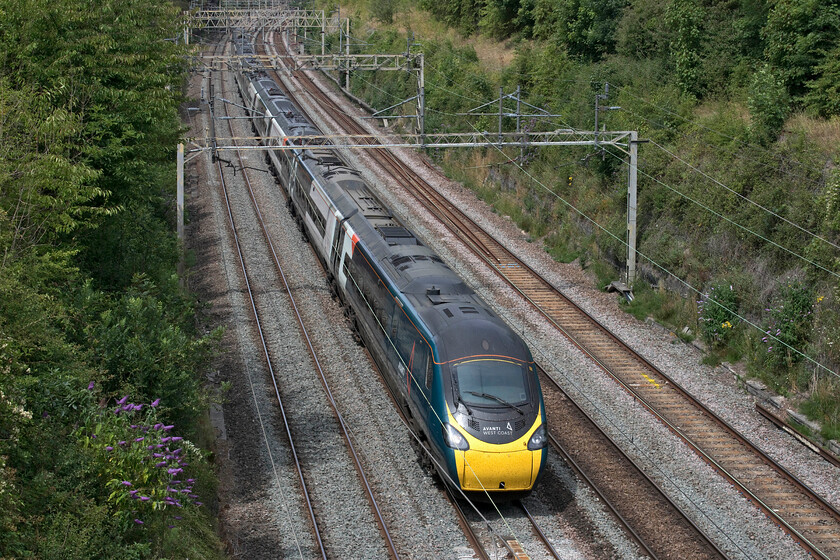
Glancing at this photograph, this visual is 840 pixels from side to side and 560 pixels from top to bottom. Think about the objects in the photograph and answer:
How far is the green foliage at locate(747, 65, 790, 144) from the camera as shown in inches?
875

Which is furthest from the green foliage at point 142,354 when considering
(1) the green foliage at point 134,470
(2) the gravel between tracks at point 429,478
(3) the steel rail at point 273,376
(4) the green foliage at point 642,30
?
(4) the green foliage at point 642,30

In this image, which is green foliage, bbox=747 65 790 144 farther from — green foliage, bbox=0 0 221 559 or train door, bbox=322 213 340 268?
green foliage, bbox=0 0 221 559

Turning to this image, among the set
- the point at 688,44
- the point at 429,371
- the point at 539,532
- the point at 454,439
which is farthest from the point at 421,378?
the point at 688,44

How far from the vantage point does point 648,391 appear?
18.8 meters

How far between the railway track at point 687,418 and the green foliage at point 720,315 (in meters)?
2.06

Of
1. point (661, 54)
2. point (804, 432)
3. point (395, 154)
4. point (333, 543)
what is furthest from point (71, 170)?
point (395, 154)

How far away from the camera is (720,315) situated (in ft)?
68.2

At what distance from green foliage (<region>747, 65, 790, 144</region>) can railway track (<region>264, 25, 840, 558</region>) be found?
23.4 ft

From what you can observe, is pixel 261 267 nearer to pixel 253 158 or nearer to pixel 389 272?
pixel 389 272

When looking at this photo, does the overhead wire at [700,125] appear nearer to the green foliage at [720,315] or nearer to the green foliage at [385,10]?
the green foliage at [720,315]

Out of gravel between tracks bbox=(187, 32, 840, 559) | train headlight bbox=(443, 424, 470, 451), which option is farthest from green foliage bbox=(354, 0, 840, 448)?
train headlight bbox=(443, 424, 470, 451)

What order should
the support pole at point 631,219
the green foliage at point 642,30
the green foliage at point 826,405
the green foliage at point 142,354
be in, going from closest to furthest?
1. the green foliage at point 142,354
2. the green foliage at point 826,405
3. the support pole at point 631,219
4. the green foliage at point 642,30

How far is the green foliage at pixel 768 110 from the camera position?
22219 mm

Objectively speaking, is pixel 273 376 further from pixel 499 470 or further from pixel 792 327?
pixel 792 327
